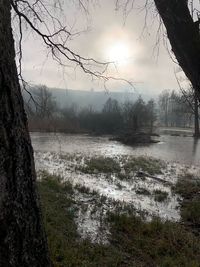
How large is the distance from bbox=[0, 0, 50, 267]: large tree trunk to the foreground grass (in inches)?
112

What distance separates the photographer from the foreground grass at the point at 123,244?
5.13m

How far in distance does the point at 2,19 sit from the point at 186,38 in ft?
5.87

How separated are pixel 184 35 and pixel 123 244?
161 inches

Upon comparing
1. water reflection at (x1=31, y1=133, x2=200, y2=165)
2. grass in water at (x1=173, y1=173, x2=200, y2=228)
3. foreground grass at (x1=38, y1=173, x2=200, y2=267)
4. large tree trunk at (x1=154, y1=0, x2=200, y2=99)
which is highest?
large tree trunk at (x1=154, y1=0, x2=200, y2=99)

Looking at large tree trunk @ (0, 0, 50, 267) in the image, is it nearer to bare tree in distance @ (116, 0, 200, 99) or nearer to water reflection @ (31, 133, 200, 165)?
bare tree in distance @ (116, 0, 200, 99)

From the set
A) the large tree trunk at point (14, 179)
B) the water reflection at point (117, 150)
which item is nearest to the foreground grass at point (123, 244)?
the large tree trunk at point (14, 179)

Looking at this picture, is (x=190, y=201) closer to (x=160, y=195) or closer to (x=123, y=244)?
(x=160, y=195)

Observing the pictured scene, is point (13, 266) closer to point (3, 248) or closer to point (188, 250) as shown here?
point (3, 248)

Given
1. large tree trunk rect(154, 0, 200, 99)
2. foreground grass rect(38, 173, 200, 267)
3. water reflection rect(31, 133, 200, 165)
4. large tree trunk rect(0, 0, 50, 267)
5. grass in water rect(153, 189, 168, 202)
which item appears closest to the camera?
large tree trunk rect(0, 0, 50, 267)

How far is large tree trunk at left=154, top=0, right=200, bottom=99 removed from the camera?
3223 millimetres

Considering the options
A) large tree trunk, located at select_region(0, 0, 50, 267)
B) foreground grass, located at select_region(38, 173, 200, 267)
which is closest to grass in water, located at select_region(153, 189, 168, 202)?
foreground grass, located at select_region(38, 173, 200, 267)

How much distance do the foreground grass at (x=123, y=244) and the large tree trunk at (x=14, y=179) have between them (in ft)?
9.31

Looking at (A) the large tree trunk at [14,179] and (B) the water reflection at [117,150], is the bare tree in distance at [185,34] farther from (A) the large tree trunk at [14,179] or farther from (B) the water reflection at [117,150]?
(B) the water reflection at [117,150]

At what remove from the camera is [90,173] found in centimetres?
1509
